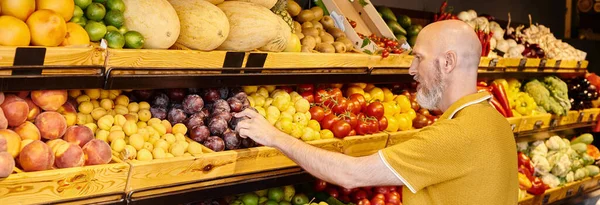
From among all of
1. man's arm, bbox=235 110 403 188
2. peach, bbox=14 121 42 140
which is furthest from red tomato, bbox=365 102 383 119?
peach, bbox=14 121 42 140

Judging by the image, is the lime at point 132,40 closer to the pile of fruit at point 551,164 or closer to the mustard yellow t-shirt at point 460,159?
the mustard yellow t-shirt at point 460,159

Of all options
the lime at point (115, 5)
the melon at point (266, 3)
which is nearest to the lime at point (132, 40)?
the lime at point (115, 5)

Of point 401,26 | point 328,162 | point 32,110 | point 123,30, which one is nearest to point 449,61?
point 328,162

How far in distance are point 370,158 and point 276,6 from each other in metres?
1.55

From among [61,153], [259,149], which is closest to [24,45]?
[61,153]

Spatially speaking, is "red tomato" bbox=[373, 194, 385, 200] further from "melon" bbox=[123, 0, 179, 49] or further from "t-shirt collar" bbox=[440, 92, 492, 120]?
"melon" bbox=[123, 0, 179, 49]

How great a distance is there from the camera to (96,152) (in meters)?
2.43

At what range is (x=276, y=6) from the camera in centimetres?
370

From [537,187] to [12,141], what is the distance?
4.45 m

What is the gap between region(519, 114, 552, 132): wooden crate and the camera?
5.14 meters

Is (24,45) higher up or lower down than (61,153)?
higher up

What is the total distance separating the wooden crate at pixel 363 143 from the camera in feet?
Answer: 11.5

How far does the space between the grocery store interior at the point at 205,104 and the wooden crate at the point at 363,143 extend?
1 centimetres

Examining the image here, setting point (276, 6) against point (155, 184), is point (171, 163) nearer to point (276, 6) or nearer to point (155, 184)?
point (155, 184)
